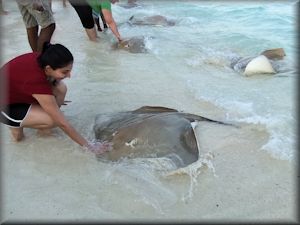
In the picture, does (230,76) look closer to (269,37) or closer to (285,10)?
(269,37)

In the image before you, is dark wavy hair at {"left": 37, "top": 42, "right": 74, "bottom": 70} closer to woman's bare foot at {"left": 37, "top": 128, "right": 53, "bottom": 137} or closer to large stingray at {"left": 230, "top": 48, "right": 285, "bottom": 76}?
woman's bare foot at {"left": 37, "top": 128, "right": 53, "bottom": 137}

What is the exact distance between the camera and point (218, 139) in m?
3.15

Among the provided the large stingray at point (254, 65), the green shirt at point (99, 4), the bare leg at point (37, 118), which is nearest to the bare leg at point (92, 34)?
the green shirt at point (99, 4)

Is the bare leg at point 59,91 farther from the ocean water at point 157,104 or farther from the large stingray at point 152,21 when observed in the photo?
the large stingray at point 152,21

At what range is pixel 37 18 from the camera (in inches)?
168

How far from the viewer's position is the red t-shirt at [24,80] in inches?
107

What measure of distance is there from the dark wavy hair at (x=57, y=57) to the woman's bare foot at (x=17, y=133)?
2.35 ft

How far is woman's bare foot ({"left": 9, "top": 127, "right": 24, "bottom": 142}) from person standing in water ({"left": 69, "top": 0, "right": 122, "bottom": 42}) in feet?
9.89

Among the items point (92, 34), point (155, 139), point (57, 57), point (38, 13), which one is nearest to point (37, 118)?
point (57, 57)

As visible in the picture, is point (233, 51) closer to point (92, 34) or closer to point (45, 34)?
point (92, 34)

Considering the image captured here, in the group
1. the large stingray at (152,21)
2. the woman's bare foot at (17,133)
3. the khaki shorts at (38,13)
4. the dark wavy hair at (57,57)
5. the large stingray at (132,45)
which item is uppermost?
the dark wavy hair at (57,57)

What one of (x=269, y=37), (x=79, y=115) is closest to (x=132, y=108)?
(x=79, y=115)

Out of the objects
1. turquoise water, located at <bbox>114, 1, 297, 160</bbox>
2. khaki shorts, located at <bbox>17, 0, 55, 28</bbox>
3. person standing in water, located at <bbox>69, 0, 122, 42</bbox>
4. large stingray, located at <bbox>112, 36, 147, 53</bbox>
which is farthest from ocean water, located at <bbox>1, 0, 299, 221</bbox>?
khaki shorts, located at <bbox>17, 0, 55, 28</bbox>

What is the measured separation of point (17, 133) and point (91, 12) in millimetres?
3173
